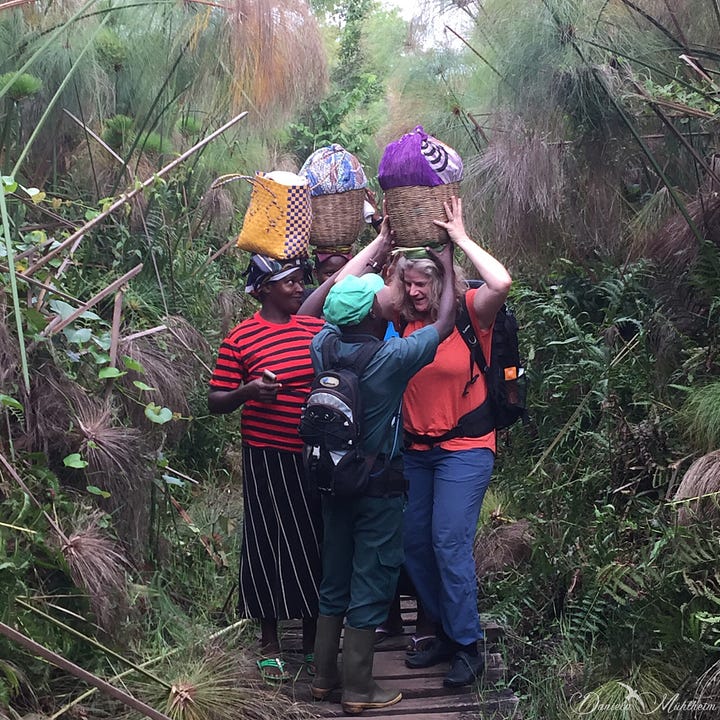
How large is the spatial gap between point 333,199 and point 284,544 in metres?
1.78

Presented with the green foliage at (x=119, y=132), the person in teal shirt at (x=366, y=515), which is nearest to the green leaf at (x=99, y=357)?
the person in teal shirt at (x=366, y=515)

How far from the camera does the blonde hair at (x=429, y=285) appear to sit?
3992mm

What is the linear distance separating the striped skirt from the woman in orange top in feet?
1.68

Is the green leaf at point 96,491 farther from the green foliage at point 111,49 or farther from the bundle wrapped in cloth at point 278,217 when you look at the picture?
the green foliage at point 111,49

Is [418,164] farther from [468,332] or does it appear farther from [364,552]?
[364,552]

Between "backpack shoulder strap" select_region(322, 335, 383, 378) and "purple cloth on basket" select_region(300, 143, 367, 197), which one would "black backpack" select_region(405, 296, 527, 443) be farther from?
"purple cloth on basket" select_region(300, 143, 367, 197)

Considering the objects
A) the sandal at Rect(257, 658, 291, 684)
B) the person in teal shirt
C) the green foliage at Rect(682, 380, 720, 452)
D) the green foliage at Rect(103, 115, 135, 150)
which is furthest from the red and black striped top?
the green foliage at Rect(103, 115, 135, 150)

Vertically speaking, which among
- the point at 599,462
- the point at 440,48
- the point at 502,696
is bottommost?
the point at 502,696

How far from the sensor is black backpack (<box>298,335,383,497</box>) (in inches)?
141

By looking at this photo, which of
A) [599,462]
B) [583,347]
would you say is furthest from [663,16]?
[599,462]

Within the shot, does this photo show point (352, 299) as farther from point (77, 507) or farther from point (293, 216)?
point (77, 507)

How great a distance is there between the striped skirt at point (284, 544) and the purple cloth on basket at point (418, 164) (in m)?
1.25

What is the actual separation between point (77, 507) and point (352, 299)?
144 centimetres

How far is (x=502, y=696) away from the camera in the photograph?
3928 mm
